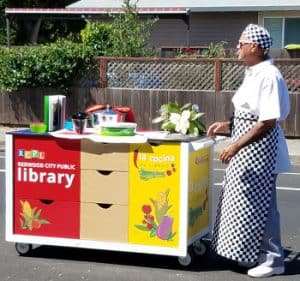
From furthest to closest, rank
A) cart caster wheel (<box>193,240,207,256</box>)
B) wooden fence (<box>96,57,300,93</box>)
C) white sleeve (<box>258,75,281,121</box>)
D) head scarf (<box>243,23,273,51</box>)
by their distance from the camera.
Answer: wooden fence (<box>96,57,300,93</box>) → cart caster wheel (<box>193,240,207,256</box>) → head scarf (<box>243,23,273,51</box>) → white sleeve (<box>258,75,281,121</box>)

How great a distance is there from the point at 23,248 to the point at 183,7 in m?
16.6

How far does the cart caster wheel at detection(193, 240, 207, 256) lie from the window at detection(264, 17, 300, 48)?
17.2 metres

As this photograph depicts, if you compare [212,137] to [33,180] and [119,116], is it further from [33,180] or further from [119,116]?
[33,180]

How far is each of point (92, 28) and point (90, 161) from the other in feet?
38.7

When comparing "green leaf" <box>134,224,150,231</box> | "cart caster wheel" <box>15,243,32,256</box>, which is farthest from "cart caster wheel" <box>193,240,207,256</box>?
"cart caster wheel" <box>15,243,32,256</box>

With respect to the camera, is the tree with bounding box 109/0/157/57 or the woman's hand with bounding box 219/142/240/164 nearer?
the woman's hand with bounding box 219/142/240/164

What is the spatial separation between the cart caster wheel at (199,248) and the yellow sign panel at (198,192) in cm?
11

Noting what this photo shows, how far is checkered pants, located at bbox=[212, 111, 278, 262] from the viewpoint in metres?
5.50

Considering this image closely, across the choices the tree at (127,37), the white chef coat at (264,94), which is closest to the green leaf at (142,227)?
the white chef coat at (264,94)

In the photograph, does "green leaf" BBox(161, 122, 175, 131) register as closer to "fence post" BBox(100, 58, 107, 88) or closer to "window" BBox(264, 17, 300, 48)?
"fence post" BBox(100, 58, 107, 88)

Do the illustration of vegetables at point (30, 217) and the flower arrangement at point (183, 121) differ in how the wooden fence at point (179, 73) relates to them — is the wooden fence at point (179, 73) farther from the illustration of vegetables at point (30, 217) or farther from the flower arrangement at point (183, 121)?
the illustration of vegetables at point (30, 217)

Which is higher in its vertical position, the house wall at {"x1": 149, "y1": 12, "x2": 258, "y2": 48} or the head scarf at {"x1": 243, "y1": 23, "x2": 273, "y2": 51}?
the house wall at {"x1": 149, "y1": 12, "x2": 258, "y2": 48}

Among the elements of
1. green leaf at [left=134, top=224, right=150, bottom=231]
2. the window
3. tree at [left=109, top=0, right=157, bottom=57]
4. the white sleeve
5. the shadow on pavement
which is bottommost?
the shadow on pavement

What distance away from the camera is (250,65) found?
216 inches
